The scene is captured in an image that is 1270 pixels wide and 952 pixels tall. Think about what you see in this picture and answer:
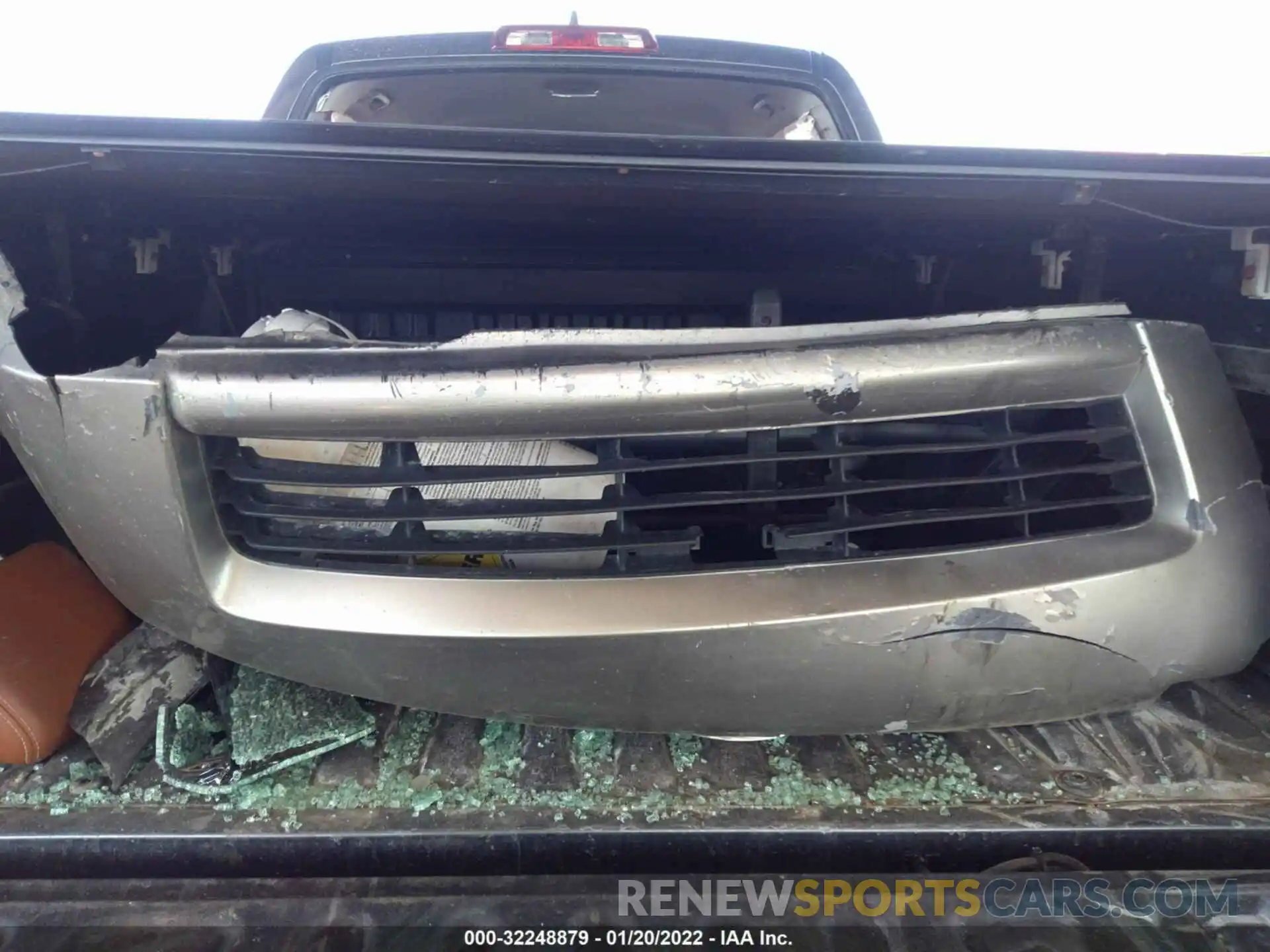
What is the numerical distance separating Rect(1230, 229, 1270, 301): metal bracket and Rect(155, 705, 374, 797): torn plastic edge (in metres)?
1.47

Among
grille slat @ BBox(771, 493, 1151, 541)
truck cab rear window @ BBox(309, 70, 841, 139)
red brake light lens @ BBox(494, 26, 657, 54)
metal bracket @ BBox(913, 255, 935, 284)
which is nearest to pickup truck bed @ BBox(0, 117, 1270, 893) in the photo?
metal bracket @ BBox(913, 255, 935, 284)

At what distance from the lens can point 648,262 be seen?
141cm

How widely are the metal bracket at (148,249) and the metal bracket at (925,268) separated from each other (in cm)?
132

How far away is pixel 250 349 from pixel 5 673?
618mm

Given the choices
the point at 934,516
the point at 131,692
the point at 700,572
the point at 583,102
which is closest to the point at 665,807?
the point at 700,572

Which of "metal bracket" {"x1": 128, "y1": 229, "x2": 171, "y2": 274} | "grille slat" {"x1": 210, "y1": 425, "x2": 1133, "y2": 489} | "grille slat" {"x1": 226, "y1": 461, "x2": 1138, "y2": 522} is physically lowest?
"grille slat" {"x1": 226, "y1": 461, "x2": 1138, "y2": 522}

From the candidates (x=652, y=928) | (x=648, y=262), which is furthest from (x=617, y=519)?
(x=648, y=262)

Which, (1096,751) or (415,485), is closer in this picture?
(415,485)

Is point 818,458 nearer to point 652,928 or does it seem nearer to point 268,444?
point 652,928

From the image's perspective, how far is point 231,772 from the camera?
3.40ft

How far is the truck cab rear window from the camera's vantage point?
190 cm

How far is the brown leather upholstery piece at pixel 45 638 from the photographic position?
1.02 meters

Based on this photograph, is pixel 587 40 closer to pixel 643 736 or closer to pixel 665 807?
pixel 643 736

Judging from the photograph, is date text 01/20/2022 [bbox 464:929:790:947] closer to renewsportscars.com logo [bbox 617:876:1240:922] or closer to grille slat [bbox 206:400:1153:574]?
renewsportscars.com logo [bbox 617:876:1240:922]
